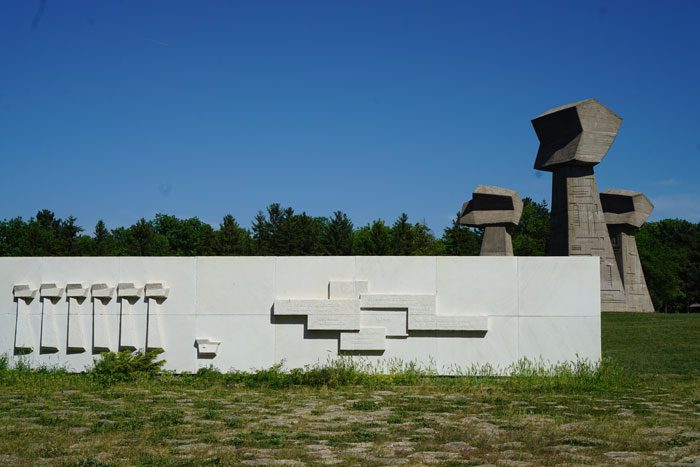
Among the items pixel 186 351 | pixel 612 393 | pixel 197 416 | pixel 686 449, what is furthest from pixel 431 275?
pixel 686 449

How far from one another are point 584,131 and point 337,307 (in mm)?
17444

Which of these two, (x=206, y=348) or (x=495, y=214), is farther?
(x=495, y=214)

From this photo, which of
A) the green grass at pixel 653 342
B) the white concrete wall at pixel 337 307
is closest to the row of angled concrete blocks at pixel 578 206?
the green grass at pixel 653 342

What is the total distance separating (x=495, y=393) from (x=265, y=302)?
14.2 feet

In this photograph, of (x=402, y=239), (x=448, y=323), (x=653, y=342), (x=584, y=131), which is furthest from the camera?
(x=402, y=239)

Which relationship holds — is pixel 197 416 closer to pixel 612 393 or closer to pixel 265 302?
pixel 265 302

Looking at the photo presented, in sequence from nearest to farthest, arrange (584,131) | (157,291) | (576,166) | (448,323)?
(448,323) → (157,291) → (584,131) → (576,166)

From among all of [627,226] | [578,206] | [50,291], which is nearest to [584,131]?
[578,206]

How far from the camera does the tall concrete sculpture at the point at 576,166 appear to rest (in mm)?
26234

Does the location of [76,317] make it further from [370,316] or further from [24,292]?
[370,316]

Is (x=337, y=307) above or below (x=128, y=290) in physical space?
below

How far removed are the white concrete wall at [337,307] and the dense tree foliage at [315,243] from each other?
37.9 meters

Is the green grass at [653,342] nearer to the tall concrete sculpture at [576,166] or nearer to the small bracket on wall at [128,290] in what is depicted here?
the tall concrete sculpture at [576,166]

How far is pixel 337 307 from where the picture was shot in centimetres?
1212
